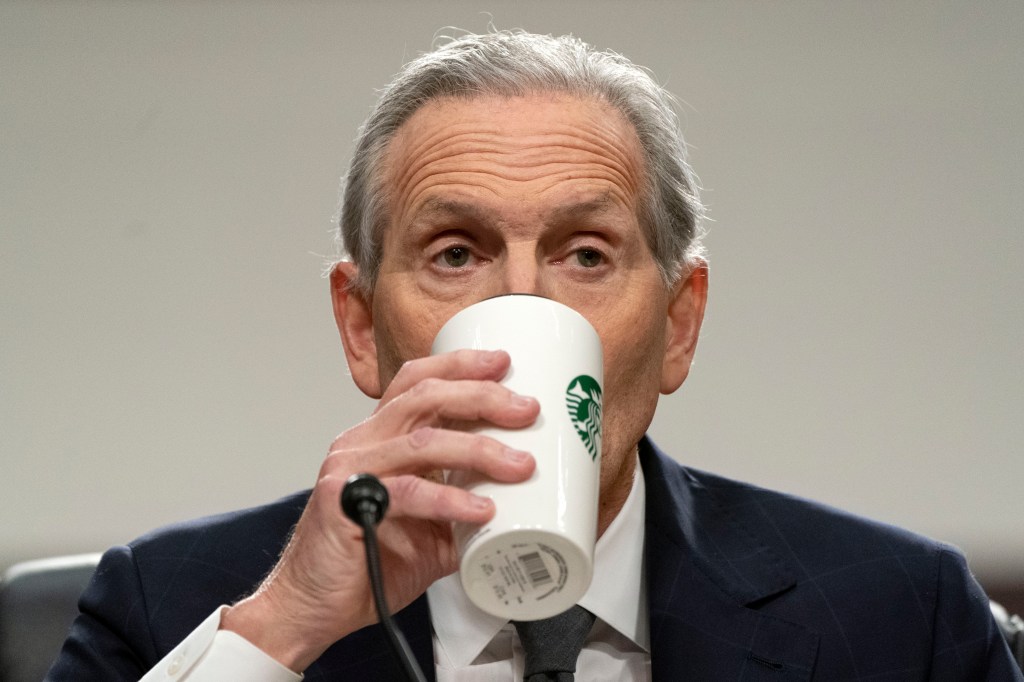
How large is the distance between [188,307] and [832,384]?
1.96m

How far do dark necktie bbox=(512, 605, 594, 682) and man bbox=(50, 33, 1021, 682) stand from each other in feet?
0.35

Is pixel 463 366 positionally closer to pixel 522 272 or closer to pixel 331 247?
pixel 522 272

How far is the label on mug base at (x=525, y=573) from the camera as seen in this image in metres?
1.19

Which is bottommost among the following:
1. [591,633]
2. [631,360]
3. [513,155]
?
[591,633]

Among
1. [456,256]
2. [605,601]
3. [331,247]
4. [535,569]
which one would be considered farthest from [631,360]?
[331,247]

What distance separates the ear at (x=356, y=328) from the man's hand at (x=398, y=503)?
1.77 ft

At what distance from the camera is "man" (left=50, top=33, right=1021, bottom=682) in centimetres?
189

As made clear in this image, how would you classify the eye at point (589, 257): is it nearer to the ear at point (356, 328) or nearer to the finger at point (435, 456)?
the ear at point (356, 328)

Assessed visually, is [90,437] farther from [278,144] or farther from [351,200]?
[351,200]

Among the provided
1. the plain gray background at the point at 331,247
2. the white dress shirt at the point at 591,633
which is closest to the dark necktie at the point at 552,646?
the white dress shirt at the point at 591,633

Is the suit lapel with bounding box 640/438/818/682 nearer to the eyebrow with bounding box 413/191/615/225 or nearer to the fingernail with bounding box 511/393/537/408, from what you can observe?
the eyebrow with bounding box 413/191/615/225

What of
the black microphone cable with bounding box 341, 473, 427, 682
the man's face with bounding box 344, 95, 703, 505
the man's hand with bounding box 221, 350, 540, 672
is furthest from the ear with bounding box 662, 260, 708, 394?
the black microphone cable with bounding box 341, 473, 427, 682

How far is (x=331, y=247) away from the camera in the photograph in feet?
12.1

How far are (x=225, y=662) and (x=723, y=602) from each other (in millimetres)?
890
